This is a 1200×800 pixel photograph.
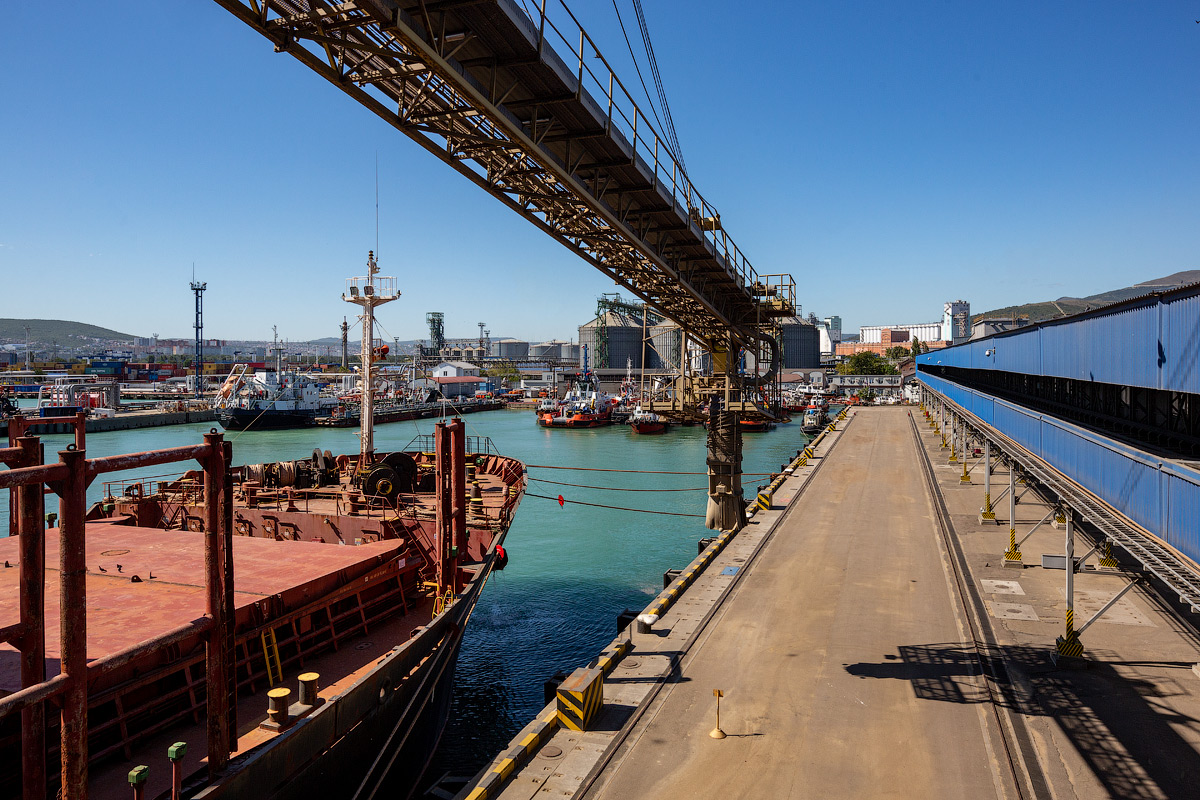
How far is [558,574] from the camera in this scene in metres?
25.6

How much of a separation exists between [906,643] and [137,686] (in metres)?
13.8

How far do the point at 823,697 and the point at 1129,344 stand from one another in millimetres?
9478

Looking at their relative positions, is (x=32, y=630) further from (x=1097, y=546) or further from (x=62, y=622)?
(x=1097, y=546)

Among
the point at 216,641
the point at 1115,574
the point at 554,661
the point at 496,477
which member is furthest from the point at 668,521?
the point at 216,641

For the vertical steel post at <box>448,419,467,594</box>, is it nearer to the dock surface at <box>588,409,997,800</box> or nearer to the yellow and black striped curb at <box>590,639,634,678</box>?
the yellow and black striped curb at <box>590,639,634,678</box>

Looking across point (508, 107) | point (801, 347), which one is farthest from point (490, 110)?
point (801, 347)

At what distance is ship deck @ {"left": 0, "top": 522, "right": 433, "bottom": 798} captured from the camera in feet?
29.2

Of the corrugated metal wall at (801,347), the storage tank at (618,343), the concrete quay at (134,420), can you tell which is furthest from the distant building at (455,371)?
the corrugated metal wall at (801,347)

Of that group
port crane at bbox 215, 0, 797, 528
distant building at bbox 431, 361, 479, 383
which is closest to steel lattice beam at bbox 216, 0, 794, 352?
port crane at bbox 215, 0, 797, 528

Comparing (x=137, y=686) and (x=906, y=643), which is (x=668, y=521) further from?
(x=137, y=686)

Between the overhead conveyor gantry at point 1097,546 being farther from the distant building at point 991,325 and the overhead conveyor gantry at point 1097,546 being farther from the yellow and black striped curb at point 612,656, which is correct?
the distant building at point 991,325

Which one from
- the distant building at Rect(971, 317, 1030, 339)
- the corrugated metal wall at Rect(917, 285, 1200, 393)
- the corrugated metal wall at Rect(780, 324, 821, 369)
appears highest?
the corrugated metal wall at Rect(780, 324, 821, 369)

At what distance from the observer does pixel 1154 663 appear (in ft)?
43.4

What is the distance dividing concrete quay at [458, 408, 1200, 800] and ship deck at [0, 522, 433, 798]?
3839mm
